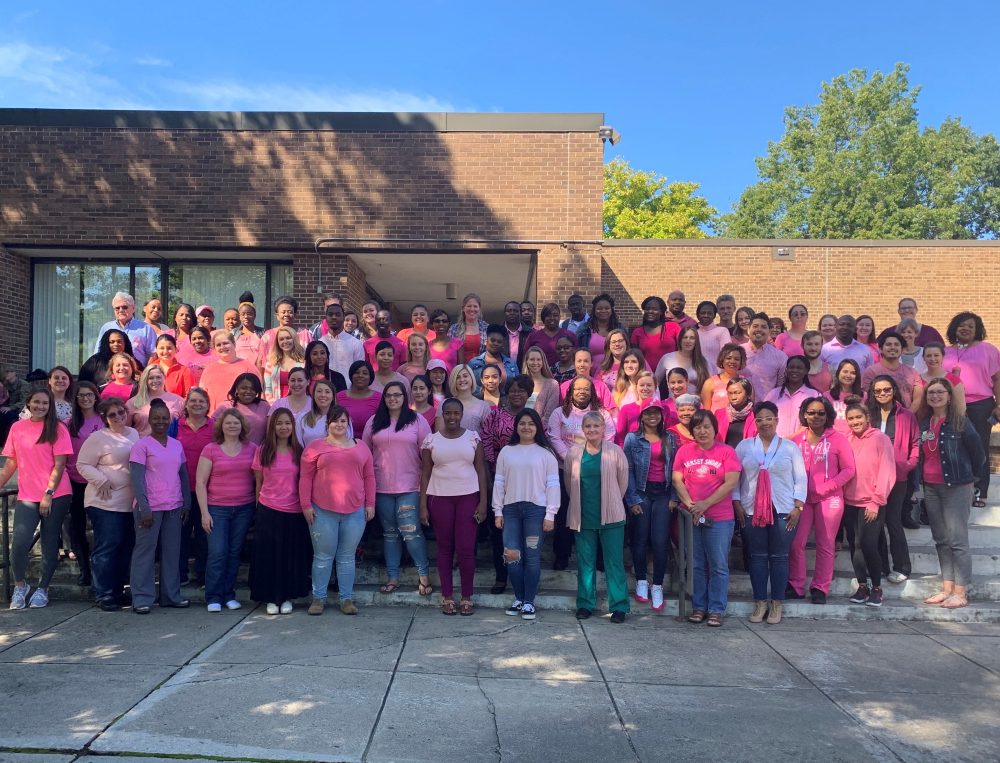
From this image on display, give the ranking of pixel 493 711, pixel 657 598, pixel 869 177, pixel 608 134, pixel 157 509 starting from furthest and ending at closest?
pixel 869 177 < pixel 608 134 < pixel 657 598 < pixel 157 509 < pixel 493 711

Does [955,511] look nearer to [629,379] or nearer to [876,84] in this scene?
[629,379]

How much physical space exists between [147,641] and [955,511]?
6.86m

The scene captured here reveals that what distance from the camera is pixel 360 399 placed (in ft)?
22.7

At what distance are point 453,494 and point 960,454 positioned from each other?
14.9ft

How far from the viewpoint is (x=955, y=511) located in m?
6.57

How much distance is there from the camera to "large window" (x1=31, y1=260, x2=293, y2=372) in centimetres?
1277

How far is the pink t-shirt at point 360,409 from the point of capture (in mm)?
6855

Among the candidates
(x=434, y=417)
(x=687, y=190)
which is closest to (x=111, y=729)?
(x=434, y=417)

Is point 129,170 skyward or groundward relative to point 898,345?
skyward

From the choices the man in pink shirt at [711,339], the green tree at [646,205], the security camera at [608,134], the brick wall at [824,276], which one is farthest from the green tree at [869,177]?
the man in pink shirt at [711,339]

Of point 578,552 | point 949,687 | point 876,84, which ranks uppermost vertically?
point 876,84

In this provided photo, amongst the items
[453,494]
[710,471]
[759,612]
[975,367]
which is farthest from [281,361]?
[975,367]

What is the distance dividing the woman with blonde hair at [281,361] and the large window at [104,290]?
18.9 ft

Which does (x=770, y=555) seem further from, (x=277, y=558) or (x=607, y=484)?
(x=277, y=558)
